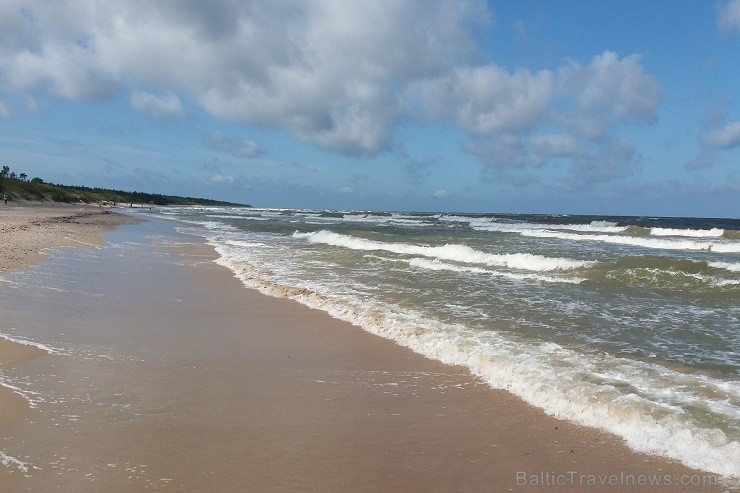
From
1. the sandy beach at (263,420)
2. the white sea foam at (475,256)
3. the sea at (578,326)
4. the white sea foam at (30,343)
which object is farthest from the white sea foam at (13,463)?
the white sea foam at (475,256)

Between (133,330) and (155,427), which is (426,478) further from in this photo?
(133,330)

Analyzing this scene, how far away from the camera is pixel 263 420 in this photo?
13.8 ft

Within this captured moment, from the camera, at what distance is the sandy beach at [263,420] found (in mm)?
3336

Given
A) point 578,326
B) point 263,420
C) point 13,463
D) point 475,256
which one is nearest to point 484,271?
point 475,256

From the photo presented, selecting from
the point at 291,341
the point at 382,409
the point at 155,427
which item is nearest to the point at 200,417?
the point at 155,427

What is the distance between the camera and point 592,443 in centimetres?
400

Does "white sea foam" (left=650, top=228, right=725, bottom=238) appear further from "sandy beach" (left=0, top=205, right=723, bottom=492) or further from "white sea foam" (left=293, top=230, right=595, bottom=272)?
"sandy beach" (left=0, top=205, right=723, bottom=492)

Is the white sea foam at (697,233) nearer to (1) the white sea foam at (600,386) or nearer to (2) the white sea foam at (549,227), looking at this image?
(2) the white sea foam at (549,227)

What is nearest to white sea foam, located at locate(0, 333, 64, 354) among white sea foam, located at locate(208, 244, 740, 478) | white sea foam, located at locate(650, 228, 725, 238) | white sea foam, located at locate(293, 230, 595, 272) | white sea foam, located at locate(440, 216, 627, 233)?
white sea foam, located at locate(208, 244, 740, 478)

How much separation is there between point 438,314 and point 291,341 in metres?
2.89

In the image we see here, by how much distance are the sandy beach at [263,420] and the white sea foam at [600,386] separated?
0.75ft

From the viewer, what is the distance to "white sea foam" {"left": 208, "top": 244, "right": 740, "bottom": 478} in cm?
394

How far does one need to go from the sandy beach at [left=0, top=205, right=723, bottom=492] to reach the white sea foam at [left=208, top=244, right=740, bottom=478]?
0.75 ft

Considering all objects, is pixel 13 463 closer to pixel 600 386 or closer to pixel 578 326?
pixel 600 386
